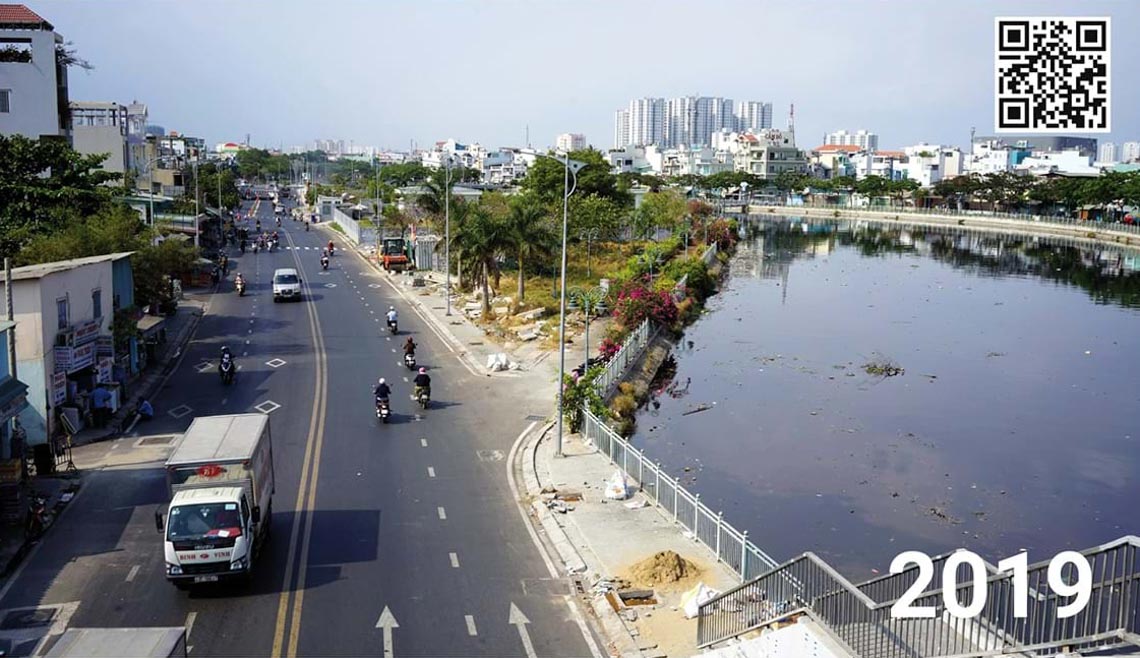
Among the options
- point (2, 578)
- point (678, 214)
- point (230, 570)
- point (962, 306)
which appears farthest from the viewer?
point (678, 214)

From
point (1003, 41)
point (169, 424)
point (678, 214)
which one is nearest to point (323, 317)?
point (169, 424)

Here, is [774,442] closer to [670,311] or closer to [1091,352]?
[670,311]

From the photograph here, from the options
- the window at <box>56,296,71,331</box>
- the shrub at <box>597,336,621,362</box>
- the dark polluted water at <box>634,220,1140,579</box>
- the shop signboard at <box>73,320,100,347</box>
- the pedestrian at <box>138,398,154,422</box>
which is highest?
the window at <box>56,296,71,331</box>

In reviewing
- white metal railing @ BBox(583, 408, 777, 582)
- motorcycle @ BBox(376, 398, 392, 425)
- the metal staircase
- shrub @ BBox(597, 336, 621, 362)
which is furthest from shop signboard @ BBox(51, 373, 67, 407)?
the metal staircase

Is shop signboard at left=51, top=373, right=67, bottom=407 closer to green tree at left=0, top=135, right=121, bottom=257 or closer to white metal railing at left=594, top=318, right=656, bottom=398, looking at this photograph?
white metal railing at left=594, top=318, right=656, bottom=398

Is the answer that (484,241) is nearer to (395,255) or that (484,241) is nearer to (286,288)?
(286,288)

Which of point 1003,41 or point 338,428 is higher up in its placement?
point 1003,41
